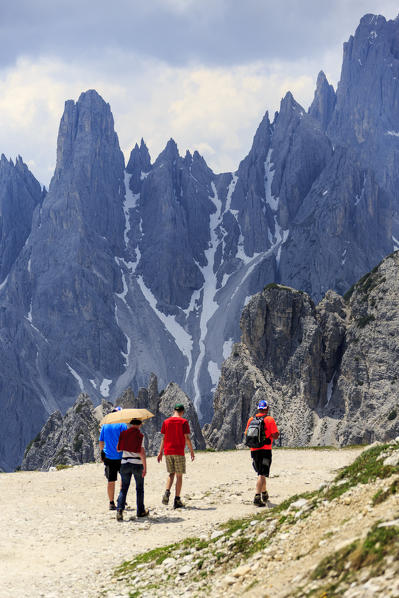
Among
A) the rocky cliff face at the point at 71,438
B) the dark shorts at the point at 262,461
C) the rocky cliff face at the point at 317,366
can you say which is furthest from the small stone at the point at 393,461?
the rocky cliff face at the point at 71,438

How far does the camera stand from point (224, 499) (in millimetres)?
18516

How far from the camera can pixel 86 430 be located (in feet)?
340

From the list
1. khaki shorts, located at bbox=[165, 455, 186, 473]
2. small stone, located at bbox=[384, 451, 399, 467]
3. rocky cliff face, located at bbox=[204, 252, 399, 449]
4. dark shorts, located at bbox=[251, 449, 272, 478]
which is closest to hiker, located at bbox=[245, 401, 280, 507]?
dark shorts, located at bbox=[251, 449, 272, 478]

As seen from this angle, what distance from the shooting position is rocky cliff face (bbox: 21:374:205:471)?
327ft

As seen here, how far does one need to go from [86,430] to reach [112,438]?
88.3 metres

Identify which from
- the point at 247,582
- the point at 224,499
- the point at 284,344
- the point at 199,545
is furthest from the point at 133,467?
the point at 284,344

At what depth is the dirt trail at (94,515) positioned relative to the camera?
40.1ft

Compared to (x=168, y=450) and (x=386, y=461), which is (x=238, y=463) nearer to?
(x=168, y=450)

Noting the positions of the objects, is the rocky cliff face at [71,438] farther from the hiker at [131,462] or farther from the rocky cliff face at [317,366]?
the hiker at [131,462]

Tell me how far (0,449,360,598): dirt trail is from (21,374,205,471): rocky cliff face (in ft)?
237

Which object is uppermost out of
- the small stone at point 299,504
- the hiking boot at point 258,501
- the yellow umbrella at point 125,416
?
the yellow umbrella at point 125,416

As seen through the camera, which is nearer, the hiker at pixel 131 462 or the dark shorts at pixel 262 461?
the hiker at pixel 131 462

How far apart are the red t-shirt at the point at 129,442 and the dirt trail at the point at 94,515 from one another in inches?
62.5

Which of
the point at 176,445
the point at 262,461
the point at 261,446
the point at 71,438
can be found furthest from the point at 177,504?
the point at 71,438
